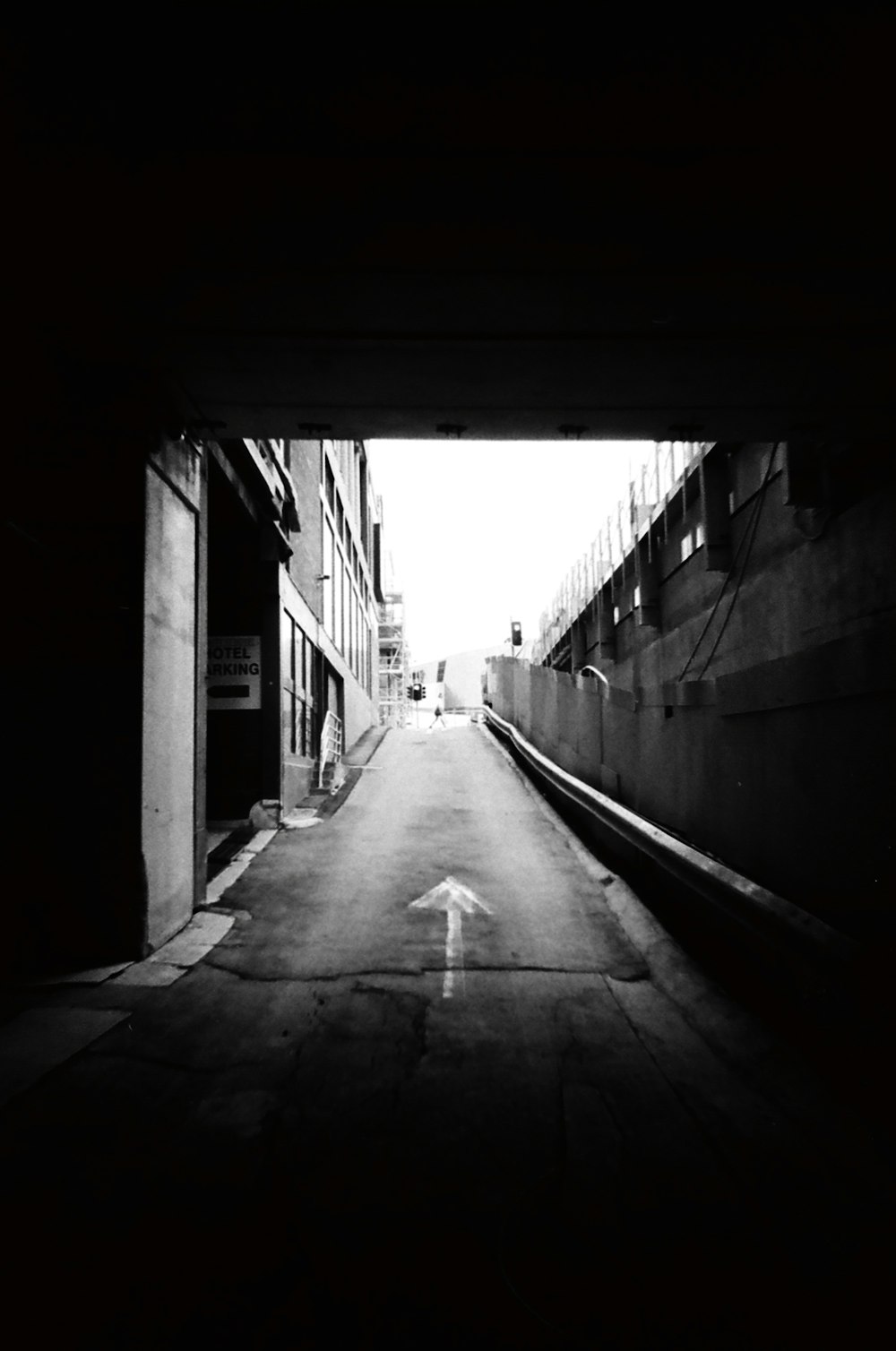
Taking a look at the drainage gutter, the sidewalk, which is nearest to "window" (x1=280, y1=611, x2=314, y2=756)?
the sidewalk

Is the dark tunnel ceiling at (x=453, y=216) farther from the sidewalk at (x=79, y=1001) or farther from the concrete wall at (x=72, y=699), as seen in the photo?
the sidewalk at (x=79, y=1001)

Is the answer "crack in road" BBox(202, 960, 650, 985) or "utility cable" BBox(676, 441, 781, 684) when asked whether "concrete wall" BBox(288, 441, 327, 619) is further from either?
"crack in road" BBox(202, 960, 650, 985)

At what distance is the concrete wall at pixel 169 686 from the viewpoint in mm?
6379

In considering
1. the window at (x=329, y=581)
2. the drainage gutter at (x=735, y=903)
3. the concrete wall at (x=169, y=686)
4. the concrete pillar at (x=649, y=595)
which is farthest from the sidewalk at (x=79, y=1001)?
the window at (x=329, y=581)

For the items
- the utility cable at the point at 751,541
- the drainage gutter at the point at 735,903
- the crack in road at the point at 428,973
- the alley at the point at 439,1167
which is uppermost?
the utility cable at the point at 751,541

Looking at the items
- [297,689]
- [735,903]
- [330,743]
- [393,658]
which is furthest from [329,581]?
[393,658]

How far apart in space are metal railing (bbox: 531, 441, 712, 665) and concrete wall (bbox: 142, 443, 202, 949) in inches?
204

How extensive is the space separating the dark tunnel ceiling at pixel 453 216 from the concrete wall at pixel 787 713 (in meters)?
1.79

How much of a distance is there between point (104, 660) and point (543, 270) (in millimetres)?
4515

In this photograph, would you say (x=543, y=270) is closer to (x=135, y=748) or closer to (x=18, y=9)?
(x=18, y=9)

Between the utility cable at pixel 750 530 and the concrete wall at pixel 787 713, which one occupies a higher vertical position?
the utility cable at pixel 750 530

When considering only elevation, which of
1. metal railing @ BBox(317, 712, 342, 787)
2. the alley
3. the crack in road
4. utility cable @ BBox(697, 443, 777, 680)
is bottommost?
the crack in road

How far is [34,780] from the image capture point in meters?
6.03

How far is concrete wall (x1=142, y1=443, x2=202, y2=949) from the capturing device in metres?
6.38
